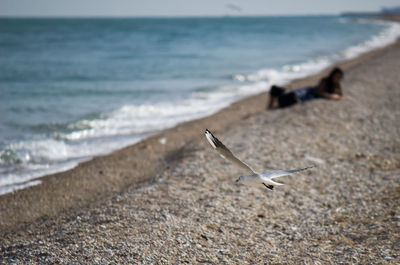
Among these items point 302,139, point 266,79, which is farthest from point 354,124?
point 266,79

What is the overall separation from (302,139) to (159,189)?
3.53m

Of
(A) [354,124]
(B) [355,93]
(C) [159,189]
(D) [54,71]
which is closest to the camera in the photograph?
(C) [159,189]

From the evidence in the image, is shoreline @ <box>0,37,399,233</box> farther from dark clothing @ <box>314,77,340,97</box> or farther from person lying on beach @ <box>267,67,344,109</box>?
dark clothing @ <box>314,77,340,97</box>

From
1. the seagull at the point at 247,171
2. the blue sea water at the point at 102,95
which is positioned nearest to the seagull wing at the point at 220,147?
the seagull at the point at 247,171

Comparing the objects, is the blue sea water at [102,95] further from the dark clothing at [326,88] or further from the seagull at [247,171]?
the seagull at [247,171]

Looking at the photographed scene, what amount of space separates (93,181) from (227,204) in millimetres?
2871

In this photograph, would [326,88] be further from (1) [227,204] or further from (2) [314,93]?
(1) [227,204]

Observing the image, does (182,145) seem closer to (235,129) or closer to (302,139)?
(235,129)

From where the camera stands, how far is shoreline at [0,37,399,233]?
5.47 metres

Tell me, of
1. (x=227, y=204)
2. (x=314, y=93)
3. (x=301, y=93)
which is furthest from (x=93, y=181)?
(x=314, y=93)

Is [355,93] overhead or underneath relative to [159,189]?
overhead

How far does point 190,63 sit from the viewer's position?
73.9ft

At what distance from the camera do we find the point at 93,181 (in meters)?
6.56

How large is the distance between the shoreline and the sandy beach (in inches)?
0.9
